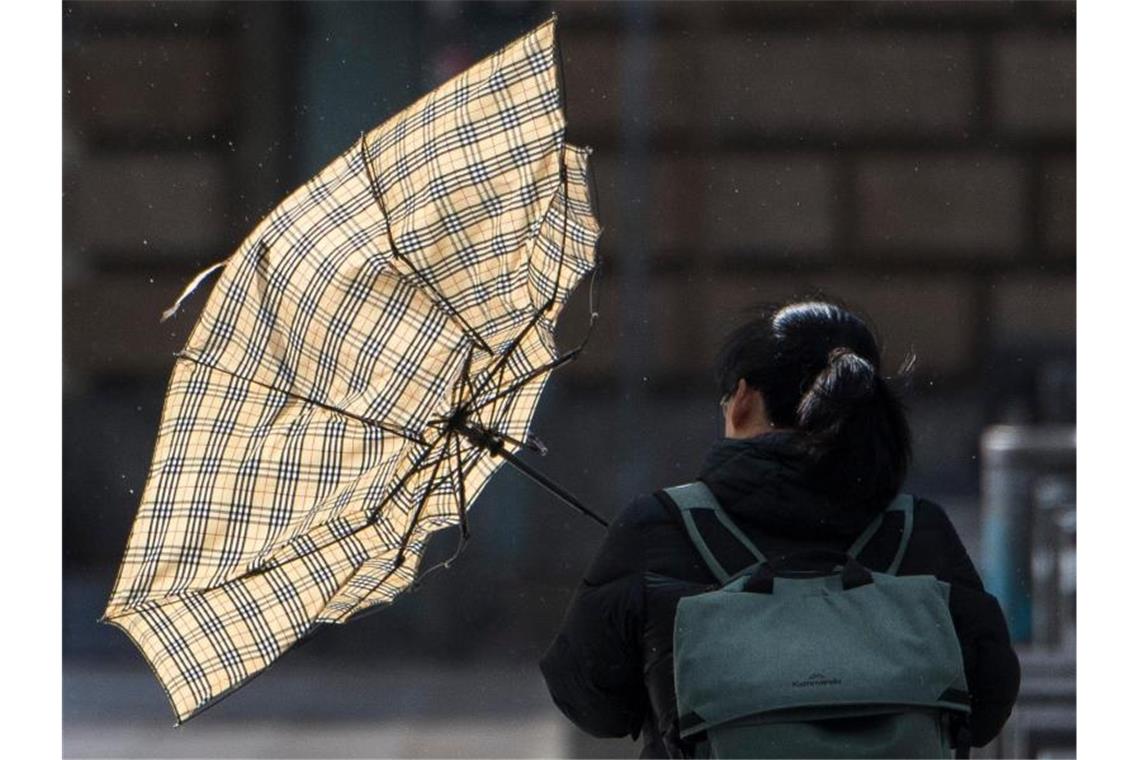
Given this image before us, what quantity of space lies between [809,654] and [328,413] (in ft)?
2.43

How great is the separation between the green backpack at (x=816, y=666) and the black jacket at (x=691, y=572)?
35 mm

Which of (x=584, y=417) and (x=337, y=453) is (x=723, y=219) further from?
(x=337, y=453)

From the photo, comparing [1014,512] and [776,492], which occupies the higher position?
[776,492]

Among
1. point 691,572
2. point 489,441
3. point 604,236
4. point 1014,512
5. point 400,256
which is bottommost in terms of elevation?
point 1014,512

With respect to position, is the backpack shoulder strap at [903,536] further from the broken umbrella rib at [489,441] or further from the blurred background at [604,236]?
the blurred background at [604,236]

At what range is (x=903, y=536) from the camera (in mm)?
1644

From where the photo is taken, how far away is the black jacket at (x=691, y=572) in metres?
1.60

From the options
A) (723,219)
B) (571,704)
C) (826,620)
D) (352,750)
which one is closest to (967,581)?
(826,620)

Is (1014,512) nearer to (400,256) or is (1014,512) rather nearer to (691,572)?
(400,256)

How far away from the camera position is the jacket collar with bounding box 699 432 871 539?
1.61 m

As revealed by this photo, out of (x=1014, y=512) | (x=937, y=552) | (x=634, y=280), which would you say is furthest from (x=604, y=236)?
(x=937, y=552)

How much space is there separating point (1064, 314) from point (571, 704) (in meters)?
5.43

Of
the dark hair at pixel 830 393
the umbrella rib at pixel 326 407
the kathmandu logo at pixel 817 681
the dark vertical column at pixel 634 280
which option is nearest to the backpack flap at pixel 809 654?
the kathmandu logo at pixel 817 681

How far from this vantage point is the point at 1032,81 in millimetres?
6125
